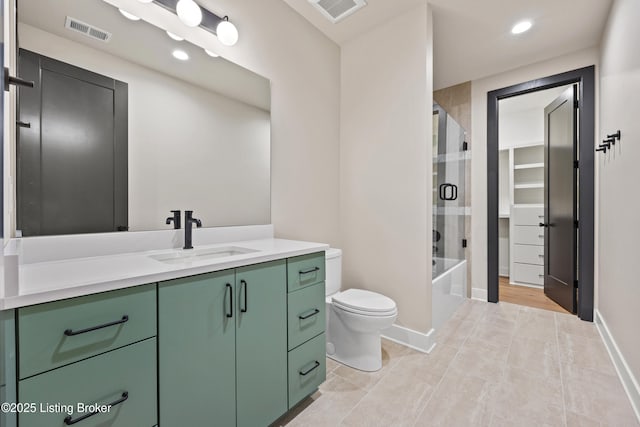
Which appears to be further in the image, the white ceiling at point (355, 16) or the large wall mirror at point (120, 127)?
the white ceiling at point (355, 16)

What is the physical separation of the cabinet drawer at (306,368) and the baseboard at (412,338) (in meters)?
0.87

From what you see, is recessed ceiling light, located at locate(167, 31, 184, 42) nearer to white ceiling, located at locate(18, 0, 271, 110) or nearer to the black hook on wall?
white ceiling, located at locate(18, 0, 271, 110)

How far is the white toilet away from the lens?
5.79ft

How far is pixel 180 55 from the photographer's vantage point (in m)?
1.53

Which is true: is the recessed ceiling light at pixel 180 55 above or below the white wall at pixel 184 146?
above

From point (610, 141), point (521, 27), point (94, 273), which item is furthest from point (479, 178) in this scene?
point (94, 273)

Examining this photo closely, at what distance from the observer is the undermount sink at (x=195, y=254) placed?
1.32 metres

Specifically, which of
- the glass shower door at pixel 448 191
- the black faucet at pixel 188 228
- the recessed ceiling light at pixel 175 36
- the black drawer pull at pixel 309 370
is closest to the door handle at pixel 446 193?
the glass shower door at pixel 448 191

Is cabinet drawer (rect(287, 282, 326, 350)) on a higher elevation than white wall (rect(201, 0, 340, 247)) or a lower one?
lower

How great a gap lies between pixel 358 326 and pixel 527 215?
3435mm

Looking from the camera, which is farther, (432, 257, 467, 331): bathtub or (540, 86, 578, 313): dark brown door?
(540, 86, 578, 313): dark brown door

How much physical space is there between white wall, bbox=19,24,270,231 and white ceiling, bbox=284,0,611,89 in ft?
3.89

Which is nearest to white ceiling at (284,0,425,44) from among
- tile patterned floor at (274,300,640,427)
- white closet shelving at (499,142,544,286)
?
tile patterned floor at (274,300,640,427)

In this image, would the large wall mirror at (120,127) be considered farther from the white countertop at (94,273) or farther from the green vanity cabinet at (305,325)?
the green vanity cabinet at (305,325)
